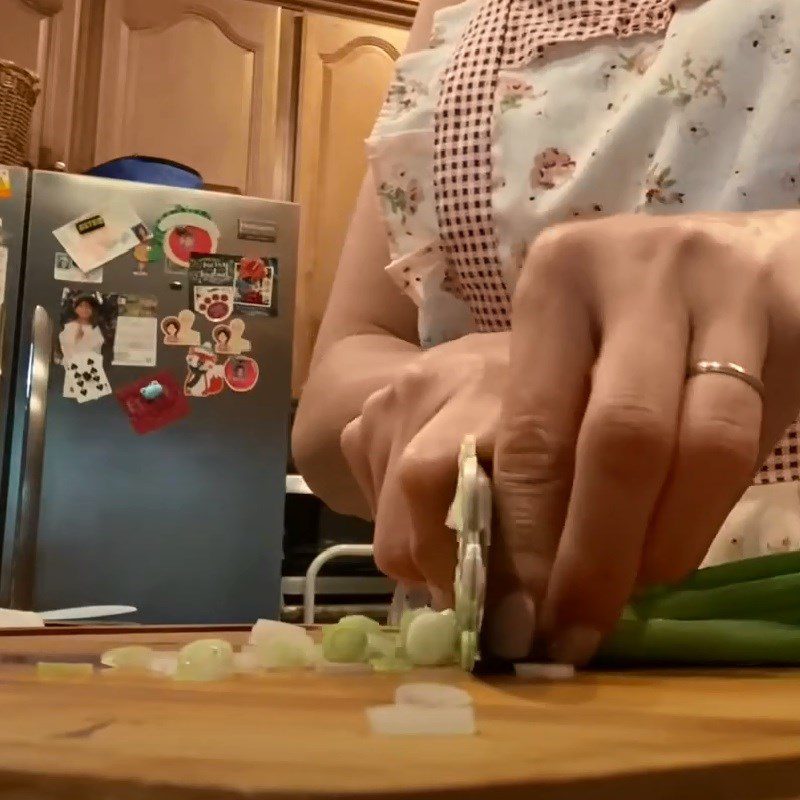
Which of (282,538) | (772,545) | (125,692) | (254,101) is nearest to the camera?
(125,692)

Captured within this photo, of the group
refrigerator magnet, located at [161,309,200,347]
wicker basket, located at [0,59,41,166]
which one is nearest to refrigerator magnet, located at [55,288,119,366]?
refrigerator magnet, located at [161,309,200,347]

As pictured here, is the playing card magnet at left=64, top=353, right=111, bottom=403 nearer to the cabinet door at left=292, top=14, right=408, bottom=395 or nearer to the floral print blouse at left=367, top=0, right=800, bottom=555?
the cabinet door at left=292, top=14, right=408, bottom=395

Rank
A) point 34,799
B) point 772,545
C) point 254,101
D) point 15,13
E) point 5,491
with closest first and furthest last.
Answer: point 34,799 < point 772,545 < point 5,491 < point 15,13 < point 254,101

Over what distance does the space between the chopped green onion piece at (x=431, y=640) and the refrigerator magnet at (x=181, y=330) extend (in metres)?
1.73

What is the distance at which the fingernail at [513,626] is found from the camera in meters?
0.38

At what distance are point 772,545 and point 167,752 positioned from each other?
43cm

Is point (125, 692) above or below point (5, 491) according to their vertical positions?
above

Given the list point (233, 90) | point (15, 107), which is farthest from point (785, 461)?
point (233, 90)

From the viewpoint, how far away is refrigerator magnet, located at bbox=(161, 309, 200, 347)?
2051 mm

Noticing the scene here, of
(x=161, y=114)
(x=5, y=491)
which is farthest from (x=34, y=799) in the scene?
(x=161, y=114)

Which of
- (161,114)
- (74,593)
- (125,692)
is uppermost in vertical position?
(161,114)

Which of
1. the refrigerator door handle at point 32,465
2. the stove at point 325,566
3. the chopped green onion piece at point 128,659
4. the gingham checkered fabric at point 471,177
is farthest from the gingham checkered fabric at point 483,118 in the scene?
the stove at point 325,566

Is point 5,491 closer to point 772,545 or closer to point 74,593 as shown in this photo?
point 74,593

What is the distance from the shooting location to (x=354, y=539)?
2215 millimetres
